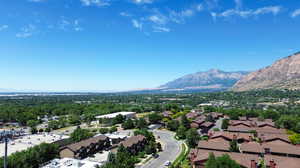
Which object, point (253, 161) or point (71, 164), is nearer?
point (253, 161)

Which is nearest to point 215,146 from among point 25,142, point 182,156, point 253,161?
point 182,156

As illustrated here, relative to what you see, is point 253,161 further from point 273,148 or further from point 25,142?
point 25,142

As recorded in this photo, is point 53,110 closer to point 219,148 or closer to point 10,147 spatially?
point 10,147

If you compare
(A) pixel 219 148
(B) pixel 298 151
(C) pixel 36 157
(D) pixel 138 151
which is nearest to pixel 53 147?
(C) pixel 36 157

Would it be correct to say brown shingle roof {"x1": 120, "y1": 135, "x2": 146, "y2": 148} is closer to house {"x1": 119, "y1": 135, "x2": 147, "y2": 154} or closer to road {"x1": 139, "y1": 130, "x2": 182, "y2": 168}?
house {"x1": 119, "y1": 135, "x2": 147, "y2": 154}

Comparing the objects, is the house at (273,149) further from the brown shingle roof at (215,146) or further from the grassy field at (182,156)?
the grassy field at (182,156)

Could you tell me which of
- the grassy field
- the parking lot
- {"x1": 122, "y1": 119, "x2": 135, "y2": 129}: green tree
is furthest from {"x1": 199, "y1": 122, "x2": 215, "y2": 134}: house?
the parking lot

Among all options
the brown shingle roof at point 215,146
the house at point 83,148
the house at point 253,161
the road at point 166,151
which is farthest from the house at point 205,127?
the house at point 83,148
